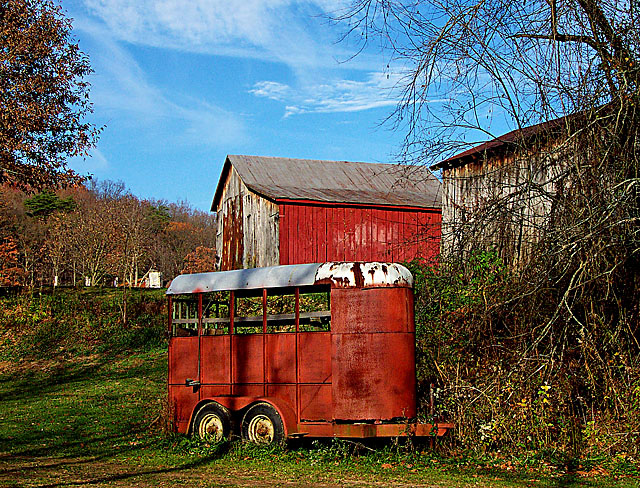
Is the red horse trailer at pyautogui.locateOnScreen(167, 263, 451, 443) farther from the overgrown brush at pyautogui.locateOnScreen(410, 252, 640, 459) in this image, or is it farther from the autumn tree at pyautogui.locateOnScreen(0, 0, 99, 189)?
the autumn tree at pyautogui.locateOnScreen(0, 0, 99, 189)

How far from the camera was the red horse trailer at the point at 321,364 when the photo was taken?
32.0 feet

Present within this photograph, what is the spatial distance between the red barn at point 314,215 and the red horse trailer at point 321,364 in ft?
38.4

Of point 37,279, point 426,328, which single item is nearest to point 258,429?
point 426,328

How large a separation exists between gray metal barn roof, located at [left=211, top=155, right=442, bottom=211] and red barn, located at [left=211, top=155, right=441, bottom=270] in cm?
4

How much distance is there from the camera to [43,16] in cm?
2395

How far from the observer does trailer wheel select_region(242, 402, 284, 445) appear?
10.1 meters

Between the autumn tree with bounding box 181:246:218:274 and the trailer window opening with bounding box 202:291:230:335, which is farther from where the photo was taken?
the autumn tree with bounding box 181:246:218:274

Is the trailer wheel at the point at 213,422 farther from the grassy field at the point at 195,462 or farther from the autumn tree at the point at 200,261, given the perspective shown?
the autumn tree at the point at 200,261

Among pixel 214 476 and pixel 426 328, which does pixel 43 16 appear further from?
pixel 214 476

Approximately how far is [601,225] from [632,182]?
72cm

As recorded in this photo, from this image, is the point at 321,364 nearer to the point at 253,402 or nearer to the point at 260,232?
Result: the point at 253,402

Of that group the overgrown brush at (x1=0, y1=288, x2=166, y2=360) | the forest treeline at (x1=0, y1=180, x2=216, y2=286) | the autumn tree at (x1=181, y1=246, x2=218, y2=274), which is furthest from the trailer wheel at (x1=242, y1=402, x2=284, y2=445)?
the autumn tree at (x1=181, y1=246, x2=218, y2=274)

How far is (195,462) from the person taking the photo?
31.9 ft

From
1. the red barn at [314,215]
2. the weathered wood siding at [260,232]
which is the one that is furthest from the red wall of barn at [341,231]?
the weathered wood siding at [260,232]
